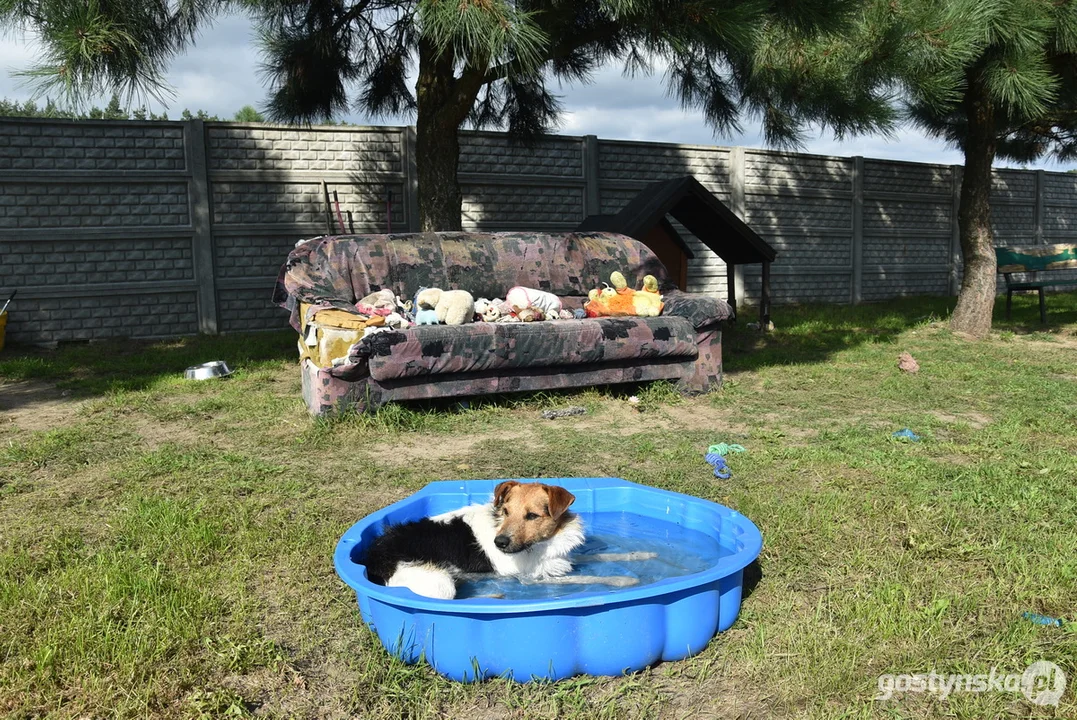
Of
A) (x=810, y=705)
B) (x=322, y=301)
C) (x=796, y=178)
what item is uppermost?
(x=796, y=178)

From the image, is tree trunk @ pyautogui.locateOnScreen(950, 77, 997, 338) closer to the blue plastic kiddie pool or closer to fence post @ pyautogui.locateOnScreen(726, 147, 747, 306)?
fence post @ pyautogui.locateOnScreen(726, 147, 747, 306)

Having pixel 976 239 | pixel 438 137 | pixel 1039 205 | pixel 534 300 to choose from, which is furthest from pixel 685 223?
pixel 1039 205

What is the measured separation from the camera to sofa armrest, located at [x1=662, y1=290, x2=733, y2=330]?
619cm

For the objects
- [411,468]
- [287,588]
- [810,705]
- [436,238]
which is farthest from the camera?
[436,238]

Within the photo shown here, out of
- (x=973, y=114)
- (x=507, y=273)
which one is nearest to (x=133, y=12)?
(x=507, y=273)

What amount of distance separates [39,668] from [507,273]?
16.7ft

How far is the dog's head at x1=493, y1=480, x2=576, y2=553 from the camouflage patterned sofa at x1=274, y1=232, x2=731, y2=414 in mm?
2626

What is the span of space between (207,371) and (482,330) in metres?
2.96

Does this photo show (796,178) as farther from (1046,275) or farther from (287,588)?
(287,588)

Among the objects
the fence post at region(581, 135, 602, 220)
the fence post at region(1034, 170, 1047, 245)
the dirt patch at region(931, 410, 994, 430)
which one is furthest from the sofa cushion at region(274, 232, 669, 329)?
the fence post at region(1034, 170, 1047, 245)

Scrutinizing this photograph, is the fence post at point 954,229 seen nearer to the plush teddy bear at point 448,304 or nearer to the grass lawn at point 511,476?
the grass lawn at point 511,476

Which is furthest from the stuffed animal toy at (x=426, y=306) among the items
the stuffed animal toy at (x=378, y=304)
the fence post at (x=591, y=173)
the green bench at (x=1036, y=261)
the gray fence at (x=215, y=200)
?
the green bench at (x=1036, y=261)

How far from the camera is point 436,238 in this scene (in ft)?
22.3

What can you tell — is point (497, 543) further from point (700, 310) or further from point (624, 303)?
point (624, 303)
